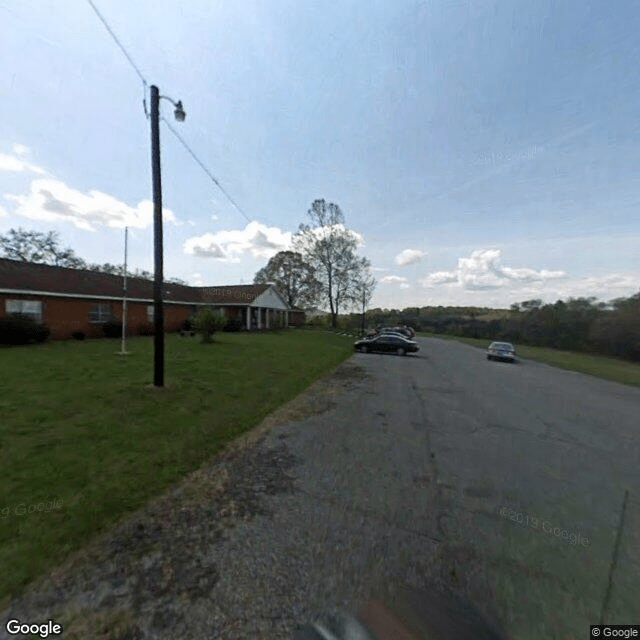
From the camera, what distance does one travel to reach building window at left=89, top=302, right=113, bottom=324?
20.8 meters

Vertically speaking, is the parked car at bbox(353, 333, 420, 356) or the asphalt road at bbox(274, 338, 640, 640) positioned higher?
the parked car at bbox(353, 333, 420, 356)

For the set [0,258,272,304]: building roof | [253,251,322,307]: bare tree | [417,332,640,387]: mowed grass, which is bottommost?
[417,332,640,387]: mowed grass

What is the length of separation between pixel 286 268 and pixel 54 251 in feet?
89.5

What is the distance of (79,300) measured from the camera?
20.0m

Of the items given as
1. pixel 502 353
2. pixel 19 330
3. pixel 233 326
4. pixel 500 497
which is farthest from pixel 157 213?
pixel 233 326

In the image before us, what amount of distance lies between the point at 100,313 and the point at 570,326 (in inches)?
1888

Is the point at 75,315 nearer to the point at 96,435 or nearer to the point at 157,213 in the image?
the point at 157,213

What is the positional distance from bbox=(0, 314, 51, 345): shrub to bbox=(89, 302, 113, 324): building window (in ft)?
13.8

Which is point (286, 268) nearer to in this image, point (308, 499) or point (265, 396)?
point (265, 396)

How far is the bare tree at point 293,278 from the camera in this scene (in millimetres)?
47938

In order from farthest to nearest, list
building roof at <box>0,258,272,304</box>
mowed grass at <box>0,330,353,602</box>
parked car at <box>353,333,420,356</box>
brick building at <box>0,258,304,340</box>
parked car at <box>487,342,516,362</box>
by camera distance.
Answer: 1. parked car at <box>487,342,516,362</box>
2. parked car at <box>353,333,420,356</box>
3. building roof at <box>0,258,272,304</box>
4. brick building at <box>0,258,304,340</box>
5. mowed grass at <box>0,330,353,602</box>

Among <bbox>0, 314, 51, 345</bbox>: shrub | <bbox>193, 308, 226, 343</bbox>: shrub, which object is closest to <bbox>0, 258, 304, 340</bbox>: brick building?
<bbox>0, 314, 51, 345</bbox>: shrub

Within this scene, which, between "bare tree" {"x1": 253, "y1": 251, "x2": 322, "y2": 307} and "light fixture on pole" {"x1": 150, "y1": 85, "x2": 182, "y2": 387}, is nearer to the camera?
"light fixture on pole" {"x1": 150, "y1": 85, "x2": 182, "y2": 387}

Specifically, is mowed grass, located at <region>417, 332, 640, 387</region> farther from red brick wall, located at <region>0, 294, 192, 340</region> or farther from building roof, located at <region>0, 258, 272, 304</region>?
red brick wall, located at <region>0, 294, 192, 340</region>
